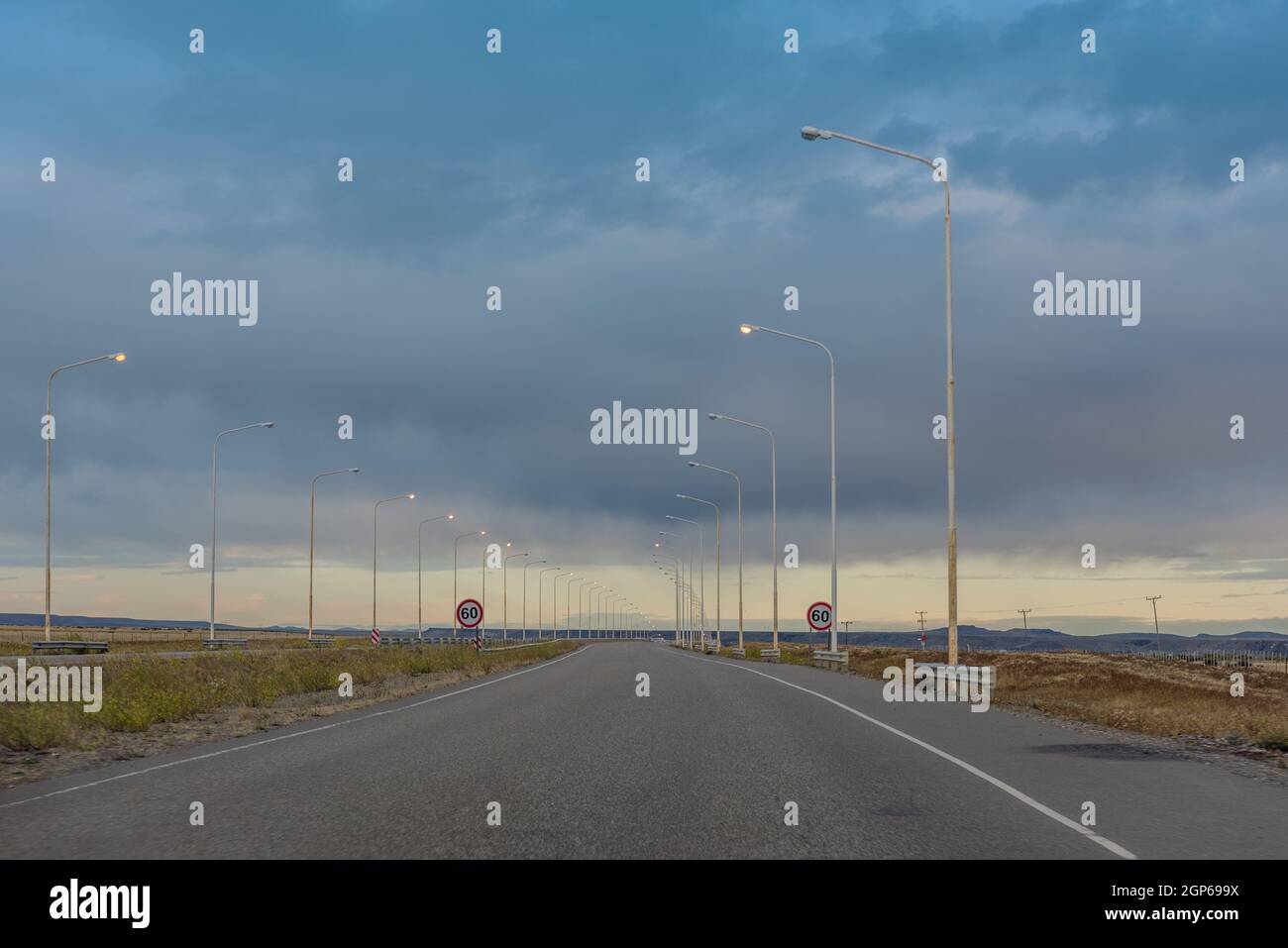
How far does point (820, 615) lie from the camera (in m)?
42.0

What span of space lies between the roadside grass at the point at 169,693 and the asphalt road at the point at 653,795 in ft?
7.84

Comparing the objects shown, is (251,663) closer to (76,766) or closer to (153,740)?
(153,740)

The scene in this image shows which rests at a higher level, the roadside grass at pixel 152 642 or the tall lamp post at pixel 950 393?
the tall lamp post at pixel 950 393

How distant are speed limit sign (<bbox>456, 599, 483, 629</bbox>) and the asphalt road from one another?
21.8 m

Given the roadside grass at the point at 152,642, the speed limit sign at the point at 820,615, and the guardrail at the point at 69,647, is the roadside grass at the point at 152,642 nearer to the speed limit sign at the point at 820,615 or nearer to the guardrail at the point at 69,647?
the guardrail at the point at 69,647

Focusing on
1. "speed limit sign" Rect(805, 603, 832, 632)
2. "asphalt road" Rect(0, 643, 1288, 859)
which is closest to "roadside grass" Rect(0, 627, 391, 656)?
"speed limit sign" Rect(805, 603, 832, 632)

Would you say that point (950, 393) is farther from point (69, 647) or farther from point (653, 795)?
point (69, 647)

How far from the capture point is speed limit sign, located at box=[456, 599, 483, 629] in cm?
4034

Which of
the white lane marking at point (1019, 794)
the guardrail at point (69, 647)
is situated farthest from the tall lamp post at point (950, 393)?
the guardrail at point (69, 647)

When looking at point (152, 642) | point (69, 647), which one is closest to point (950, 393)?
point (69, 647)

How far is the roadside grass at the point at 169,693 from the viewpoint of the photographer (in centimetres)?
1609
